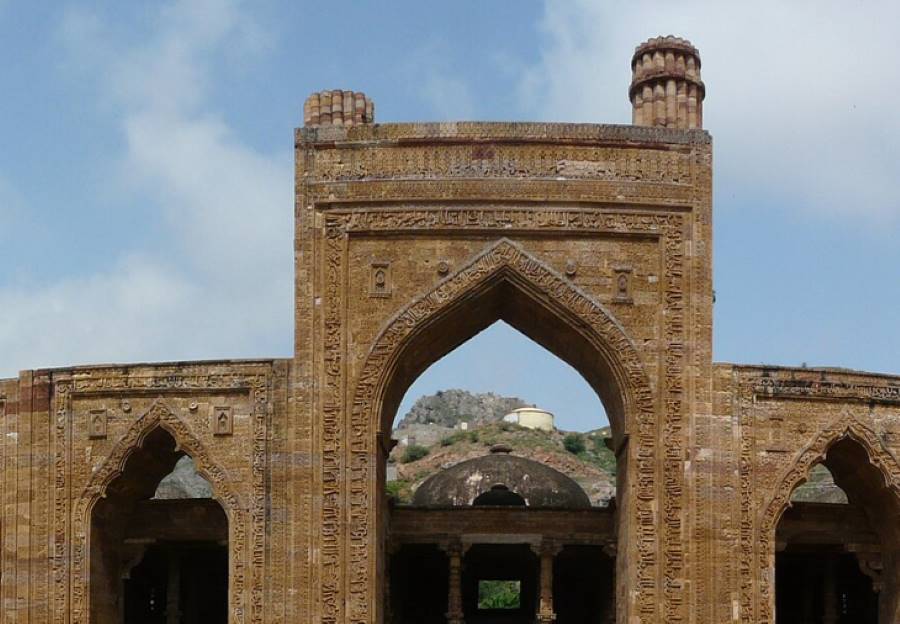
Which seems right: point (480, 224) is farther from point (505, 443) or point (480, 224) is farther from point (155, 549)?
point (505, 443)

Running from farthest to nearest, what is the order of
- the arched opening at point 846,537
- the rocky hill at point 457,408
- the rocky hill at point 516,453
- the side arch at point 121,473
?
the rocky hill at point 457,408, the rocky hill at point 516,453, the arched opening at point 846,537, the side arch at point 121,473

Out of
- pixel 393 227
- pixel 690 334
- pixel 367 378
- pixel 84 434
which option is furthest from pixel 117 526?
pixel 690 334

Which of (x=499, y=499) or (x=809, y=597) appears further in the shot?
(x=499, y=499)

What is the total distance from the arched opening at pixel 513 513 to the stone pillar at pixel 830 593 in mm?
3238

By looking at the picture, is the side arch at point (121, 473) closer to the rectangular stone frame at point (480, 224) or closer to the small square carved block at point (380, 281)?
the rectangular stone frame at point (480, 224)

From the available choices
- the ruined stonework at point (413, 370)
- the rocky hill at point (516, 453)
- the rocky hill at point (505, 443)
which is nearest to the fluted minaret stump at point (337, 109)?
the ruined stonework at point (413, 370)

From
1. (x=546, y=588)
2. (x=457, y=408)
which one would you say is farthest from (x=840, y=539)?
(x=457, y=408)

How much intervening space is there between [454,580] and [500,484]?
321 cm

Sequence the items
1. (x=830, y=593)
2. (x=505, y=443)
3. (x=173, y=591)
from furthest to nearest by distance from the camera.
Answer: (x=505, y=443) < (x=173, y=591) < (x=830, y=593)

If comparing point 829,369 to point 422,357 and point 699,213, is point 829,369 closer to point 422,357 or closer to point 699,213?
point 699,213

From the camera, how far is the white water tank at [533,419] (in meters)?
59.7

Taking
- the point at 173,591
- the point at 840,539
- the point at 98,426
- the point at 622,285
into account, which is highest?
the point at 622,285

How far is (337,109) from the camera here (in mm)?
20500

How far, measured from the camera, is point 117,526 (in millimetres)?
21141
